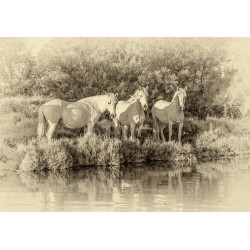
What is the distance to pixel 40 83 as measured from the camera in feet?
33.0

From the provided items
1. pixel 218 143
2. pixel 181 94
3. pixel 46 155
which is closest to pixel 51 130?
pixel 46 155

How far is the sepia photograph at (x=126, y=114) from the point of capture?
9750mm

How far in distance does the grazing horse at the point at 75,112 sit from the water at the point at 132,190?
0.80 metres

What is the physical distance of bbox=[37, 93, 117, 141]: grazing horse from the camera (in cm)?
998

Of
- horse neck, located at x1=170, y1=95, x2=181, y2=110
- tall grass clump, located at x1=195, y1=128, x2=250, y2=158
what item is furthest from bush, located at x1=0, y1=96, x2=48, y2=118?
tall grass clump, located at x1=195, y1=128, x2=250, y2=158

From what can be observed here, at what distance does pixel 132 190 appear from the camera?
9484 millimetres

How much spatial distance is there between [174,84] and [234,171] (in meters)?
1.72

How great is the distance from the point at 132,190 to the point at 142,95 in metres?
1.65

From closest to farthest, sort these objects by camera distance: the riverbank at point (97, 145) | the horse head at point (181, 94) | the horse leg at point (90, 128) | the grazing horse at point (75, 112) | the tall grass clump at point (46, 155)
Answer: the tall grass clump at point (46, 155), the riverbank at point (97, 145), the grazing horse at point (75, 112), the horse leg at point (90, 128), the horse head at point (181, 94)

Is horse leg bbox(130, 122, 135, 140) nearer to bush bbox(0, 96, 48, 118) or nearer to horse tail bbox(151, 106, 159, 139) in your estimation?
horse tail bbox(151, 106, 159, 139)

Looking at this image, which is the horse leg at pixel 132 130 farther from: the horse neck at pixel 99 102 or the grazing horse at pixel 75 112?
the horse neck at pixel 99 102

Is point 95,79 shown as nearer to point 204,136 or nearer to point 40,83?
point 40,83

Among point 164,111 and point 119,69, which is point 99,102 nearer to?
point 119,69

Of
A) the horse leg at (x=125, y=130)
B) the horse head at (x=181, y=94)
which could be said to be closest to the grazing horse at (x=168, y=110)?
the horse head at (x=181, y=94)
